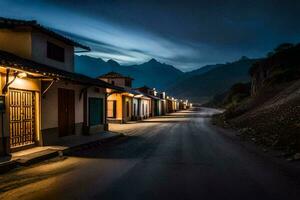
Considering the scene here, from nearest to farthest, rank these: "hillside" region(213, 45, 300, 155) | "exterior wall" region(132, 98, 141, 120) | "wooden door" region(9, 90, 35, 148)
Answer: "wooden door" region(9, 90, 35, 148) < "hillside" region(213, 45, 300, 155) < "exterior wall" region(132, 98, 141, 120)

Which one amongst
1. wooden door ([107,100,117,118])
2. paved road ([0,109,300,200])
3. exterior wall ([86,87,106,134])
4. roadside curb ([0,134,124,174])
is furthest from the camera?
wooden door ([107,100,117,118])

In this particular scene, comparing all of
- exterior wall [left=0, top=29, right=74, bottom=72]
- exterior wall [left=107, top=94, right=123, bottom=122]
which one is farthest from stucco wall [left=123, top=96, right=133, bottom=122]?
exterior wall [left=0, top=29, right=74, bottom=72]

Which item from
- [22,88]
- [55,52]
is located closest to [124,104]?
[55,52]

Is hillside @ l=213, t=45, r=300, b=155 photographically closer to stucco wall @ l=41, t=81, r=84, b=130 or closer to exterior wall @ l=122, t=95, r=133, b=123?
stucco wall @ l=41, t=81, r=84, b=130

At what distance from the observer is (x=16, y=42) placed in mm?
15984

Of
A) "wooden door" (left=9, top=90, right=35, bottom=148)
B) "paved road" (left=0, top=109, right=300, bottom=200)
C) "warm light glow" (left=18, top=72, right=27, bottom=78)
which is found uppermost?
"warm light glow" (left=18, top=72, right=27, bottom=78)

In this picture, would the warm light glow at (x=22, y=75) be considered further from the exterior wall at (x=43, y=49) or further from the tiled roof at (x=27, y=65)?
the exterior wall at (x=43, y=49)

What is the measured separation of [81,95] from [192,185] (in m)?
12.9

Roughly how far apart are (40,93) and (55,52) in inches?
228

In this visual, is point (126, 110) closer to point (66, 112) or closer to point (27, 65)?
point (66, 112)

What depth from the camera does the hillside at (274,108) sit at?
48.3 ft

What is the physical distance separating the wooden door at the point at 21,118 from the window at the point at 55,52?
17.1 ft

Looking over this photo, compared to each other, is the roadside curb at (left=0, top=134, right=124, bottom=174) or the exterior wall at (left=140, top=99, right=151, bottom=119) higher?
the exterior wall at (left=140, top=99, right=151, bottom=119)

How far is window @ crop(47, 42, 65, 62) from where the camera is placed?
695 inches
